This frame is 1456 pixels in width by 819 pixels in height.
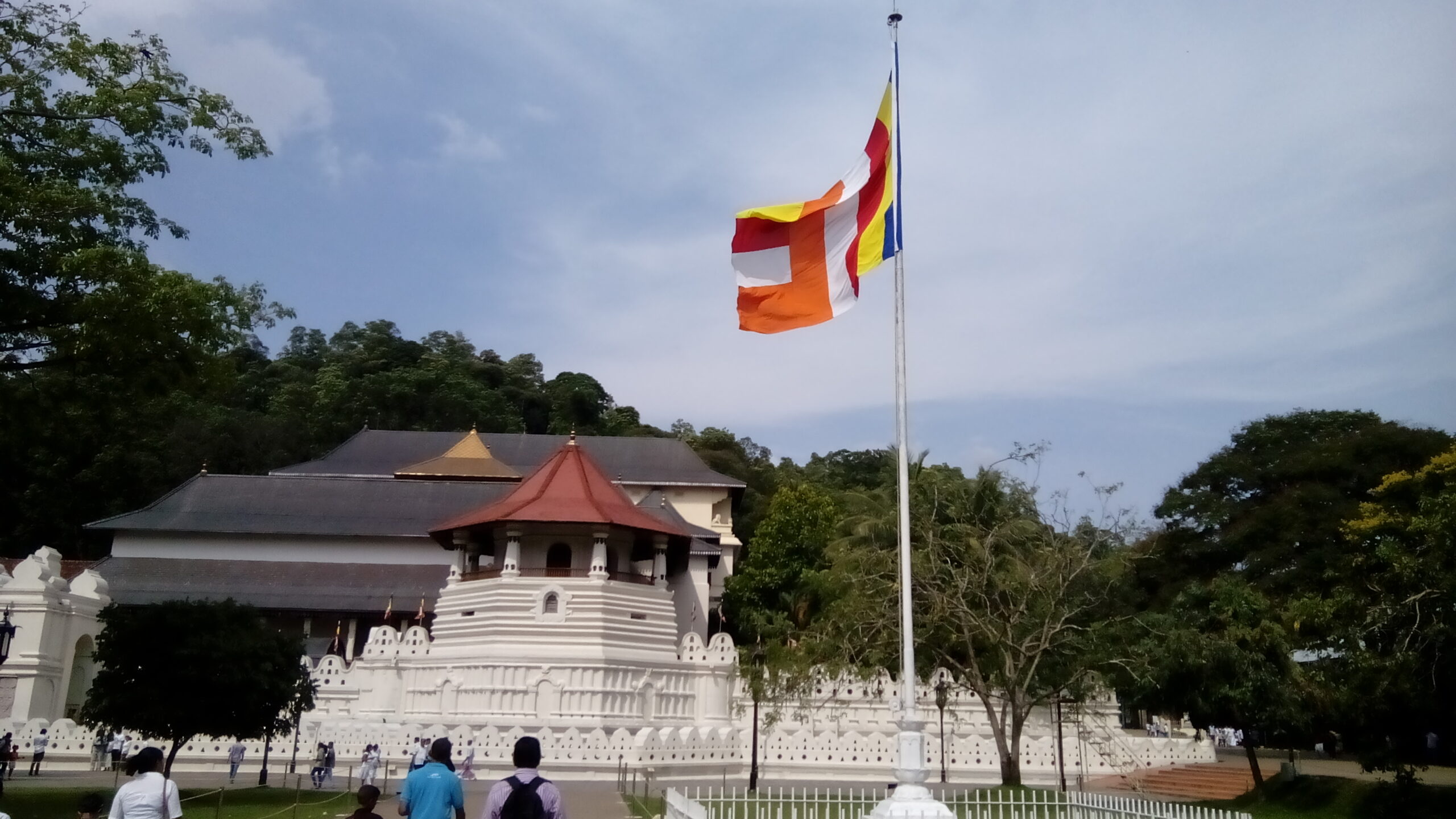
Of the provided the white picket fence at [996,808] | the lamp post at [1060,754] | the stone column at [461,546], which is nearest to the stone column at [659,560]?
the stone column at [461,546]

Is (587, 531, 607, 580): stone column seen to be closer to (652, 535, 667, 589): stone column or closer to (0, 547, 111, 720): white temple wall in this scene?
(652, 535, 667, 589): stone column

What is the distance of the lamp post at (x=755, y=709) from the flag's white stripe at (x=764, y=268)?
33.8 ft

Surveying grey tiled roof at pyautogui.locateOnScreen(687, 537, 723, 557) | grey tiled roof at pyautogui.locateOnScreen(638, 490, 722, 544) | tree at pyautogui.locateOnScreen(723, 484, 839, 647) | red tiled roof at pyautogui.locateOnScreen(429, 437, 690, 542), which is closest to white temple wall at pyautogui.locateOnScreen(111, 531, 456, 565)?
grey tiled roof at pyautogui.locateOnScreen(638, 490, 722, 544)

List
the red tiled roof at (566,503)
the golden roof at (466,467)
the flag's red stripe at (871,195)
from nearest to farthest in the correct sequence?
the flag's red stripe at (871,195)
the red tiled roof at (566,503)
the golden roof at (466,467)

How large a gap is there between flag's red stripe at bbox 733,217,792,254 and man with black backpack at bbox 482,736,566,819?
5.61 metres

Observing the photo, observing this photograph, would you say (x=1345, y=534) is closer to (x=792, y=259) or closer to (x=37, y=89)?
(x=792, y=259)

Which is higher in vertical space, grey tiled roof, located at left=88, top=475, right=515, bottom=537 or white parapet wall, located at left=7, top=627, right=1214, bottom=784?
grey tiled roof, located at left=88, top=475, right=515, bottom=537

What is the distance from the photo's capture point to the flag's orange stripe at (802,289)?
9961mm

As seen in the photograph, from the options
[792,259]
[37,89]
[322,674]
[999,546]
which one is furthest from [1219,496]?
[37,89]

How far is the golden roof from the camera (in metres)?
45.4

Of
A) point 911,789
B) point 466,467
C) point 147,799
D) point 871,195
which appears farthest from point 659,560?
point 147,799

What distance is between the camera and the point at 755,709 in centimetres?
2009

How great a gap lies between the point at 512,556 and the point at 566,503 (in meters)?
1.83

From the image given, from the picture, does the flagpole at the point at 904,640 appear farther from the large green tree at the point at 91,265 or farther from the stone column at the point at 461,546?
the stone column at the point at 461,546
